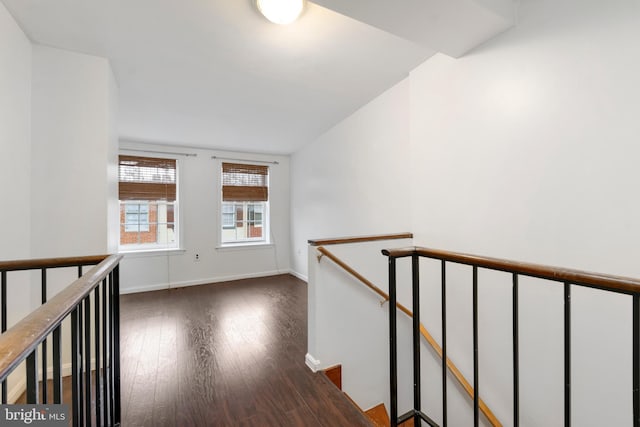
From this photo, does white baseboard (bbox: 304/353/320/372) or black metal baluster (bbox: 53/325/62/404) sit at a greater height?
black metal baluster (bbox: 53/325/62/404)

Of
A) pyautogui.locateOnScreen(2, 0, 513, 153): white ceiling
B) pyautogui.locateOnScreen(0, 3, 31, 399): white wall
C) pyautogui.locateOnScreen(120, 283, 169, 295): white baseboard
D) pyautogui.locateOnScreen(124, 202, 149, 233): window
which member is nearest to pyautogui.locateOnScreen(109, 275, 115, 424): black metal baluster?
pyautogui.locateOnScreen(0, 3, 31, 399): white wall

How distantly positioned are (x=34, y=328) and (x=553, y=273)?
1.30m

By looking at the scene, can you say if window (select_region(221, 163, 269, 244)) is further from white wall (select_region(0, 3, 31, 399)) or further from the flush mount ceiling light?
the flush mount ceiling light

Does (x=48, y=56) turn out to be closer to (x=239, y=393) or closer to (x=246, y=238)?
(x=239, y=393)

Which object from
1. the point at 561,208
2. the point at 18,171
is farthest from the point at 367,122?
the point at 18,171

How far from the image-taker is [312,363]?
2.23 meters

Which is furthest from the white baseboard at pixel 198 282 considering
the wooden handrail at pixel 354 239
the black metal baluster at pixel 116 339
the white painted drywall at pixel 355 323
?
the black metal baluster at pixel 116 339

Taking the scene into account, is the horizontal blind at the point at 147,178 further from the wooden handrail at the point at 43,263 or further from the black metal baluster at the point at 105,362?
the black metal baluster at the point at 105,362

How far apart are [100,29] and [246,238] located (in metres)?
3.81

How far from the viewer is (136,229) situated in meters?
4.51

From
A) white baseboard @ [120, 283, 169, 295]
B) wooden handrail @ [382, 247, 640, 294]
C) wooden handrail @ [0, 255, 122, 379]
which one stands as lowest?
white baseboard @ [120, 283, 169, 295]

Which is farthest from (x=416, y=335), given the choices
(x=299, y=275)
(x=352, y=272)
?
(x=299, y=275)

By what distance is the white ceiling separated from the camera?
174 centimetres

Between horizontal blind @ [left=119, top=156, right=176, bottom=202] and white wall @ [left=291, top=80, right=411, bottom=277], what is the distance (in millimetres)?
2180
